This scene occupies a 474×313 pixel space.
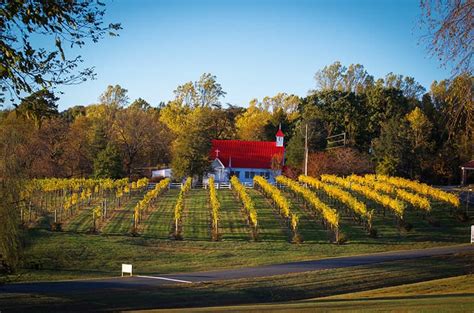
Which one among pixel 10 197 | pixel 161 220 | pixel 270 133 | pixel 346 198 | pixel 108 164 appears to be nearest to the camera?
pixel 10 197

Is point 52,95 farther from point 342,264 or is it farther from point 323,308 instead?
point 342,264

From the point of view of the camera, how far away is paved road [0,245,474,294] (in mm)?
17625

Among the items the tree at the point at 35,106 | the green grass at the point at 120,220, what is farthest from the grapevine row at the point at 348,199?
the tree at the point at 35,106

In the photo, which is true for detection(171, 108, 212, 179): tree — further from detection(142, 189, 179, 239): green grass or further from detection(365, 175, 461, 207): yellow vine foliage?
detection(365, 175, 461, 207): yellow vine foliage

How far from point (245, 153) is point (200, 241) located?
34.2 m

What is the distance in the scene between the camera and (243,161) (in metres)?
60.7

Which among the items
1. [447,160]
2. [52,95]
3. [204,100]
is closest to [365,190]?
[447,160]

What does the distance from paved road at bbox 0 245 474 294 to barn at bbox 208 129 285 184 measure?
115 ft

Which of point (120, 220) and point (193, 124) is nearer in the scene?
point (120, 220)

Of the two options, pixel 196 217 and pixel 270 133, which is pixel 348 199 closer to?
pixel 196 217

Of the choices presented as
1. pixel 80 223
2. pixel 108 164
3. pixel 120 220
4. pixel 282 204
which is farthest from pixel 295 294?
pixel 108 164

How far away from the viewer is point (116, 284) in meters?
18.2

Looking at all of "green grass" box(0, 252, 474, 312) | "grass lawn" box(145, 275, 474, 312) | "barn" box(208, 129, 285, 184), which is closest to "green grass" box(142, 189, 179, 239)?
"green grass" box(0, 252, 474, 312)

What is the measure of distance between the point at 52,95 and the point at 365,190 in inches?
1390
